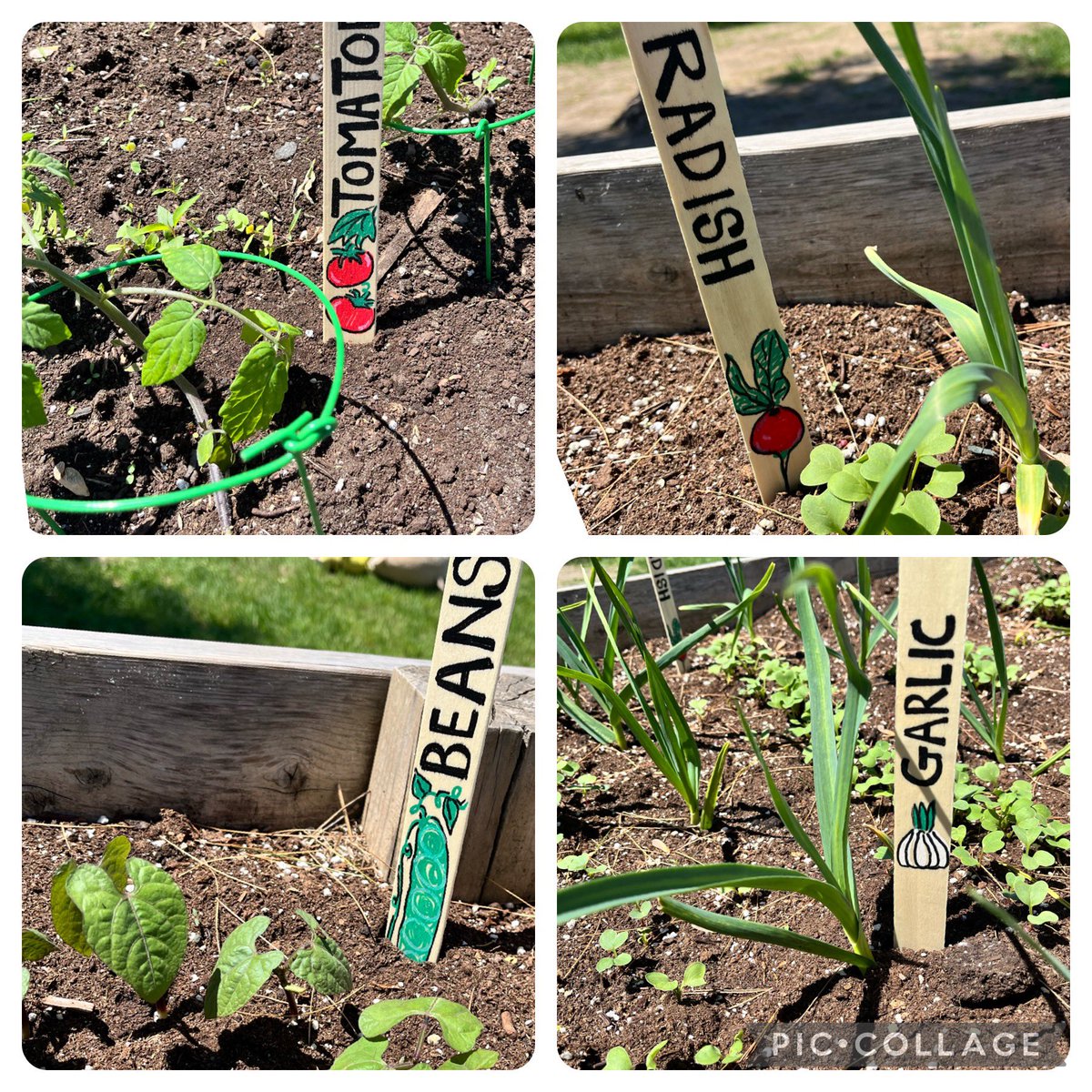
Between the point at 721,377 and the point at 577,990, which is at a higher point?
the point at 721,377

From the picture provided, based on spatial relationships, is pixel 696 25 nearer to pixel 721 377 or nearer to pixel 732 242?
pixel 732 242

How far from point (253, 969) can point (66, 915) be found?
0.61ft

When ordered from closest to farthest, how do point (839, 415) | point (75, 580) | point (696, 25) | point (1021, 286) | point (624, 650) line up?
point (696, 25)
point (839, 415)
point (1021, 286)
point (624, 650)
point (75, 580)

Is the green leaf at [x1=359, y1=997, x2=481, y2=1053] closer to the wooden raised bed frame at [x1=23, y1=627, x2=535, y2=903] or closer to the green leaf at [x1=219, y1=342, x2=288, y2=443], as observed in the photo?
the wooden raised bed frame at [x1=23, y1=627, x2=535, y2=903]

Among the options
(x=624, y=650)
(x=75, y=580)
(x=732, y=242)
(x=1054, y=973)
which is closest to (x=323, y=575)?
(x=75, y=580)

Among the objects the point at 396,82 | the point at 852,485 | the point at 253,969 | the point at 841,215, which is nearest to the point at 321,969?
the point at 253,969

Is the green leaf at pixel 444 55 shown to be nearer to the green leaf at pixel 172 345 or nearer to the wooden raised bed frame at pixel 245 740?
the green leaf at pixel 172 345

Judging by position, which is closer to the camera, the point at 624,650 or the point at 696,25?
the point at 696,25

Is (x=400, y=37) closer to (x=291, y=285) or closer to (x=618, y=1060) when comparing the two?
(x=291, y=285)

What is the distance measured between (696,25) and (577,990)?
94cm

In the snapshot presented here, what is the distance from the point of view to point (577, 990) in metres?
0.97

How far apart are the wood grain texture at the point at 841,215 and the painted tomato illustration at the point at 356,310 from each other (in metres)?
0.29

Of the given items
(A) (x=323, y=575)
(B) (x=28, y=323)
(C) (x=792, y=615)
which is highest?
(B) (x=28, y=323)

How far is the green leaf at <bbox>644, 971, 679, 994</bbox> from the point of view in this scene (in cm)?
92
